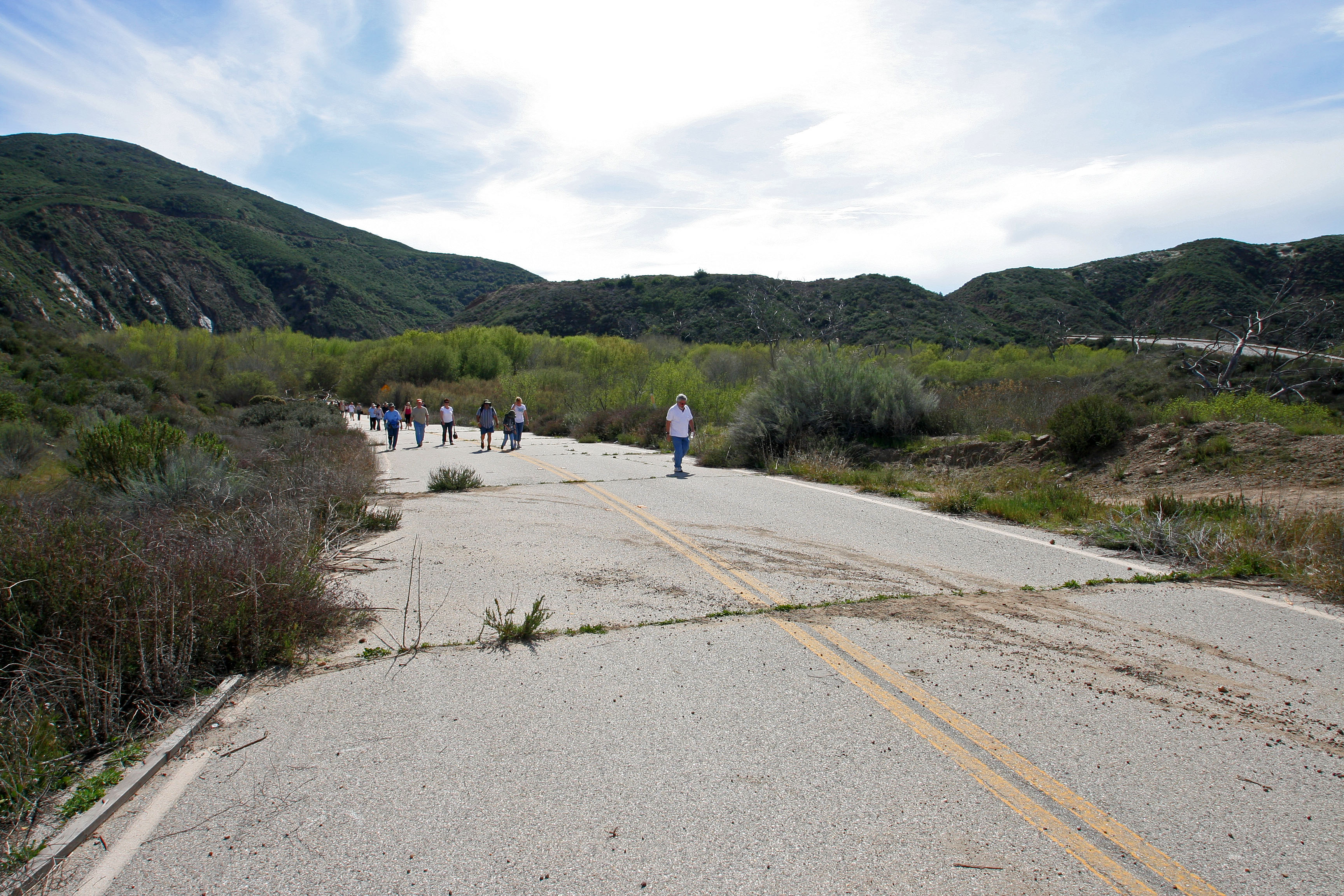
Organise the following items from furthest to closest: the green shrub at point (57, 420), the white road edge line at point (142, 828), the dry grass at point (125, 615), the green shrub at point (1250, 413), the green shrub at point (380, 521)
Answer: the green shrub at point (57, 420), the green shrub at point (1250, 413), the green shrub at point (380, 521), the dry grass at point (125, 615), the white road edge line at point (142, 828)

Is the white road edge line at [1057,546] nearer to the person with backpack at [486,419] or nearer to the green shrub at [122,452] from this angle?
the green shrub at [122,452]

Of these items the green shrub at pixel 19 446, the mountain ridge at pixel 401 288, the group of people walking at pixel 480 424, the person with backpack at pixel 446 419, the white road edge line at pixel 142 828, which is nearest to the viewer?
the white road edge line at pixel 142 828

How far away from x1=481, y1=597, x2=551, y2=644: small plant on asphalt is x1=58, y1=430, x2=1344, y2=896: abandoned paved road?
0.18 meters

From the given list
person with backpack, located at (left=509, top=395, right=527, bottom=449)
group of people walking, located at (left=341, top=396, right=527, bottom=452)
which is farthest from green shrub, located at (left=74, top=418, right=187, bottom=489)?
person with backpack, located at (left=509, top=395, right=527, bottom=449)

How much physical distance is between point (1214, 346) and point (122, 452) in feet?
94.7

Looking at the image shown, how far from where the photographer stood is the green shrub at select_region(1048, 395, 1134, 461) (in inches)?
517

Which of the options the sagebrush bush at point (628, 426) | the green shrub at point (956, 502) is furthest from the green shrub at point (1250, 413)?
the sagebrush bush at point (628, 426)

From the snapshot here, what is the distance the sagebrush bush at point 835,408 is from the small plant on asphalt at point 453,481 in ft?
21.0

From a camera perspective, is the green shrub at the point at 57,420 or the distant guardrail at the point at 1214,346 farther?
the distant guardrail at the point at 1214,346

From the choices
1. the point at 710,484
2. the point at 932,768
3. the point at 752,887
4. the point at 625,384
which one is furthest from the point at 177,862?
the point at 625,384

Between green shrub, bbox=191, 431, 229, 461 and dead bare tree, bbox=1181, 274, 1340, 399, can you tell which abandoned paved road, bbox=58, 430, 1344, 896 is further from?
dead bare tree, bbox=1181, 274, 1340, 399

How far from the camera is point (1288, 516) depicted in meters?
7.33

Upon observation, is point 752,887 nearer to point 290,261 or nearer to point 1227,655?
point 1227,655

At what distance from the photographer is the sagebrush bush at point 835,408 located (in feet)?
54.8
